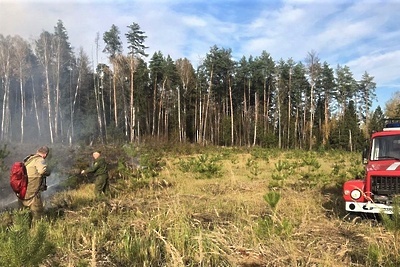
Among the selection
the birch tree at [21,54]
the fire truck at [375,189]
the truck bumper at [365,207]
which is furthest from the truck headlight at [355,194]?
the birch tree at [21,54]

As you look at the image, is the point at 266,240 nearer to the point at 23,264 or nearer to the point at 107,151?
the point at 23,264

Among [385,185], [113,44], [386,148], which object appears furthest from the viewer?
[113,44]

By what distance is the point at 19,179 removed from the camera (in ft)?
22.0

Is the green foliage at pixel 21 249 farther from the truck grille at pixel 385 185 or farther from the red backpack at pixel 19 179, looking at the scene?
the truck grille at pixel 385 185

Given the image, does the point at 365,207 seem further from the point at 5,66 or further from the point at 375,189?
the point at 5,66

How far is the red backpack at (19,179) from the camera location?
668 centimetres

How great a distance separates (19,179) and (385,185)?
21.0ft

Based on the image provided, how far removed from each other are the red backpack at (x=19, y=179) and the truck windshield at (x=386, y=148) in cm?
669

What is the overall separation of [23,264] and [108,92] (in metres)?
42.4

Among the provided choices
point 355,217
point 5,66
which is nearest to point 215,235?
point 355,217

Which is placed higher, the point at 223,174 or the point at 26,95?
the point at 26,95

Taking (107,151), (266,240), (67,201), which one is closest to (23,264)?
(266,240)

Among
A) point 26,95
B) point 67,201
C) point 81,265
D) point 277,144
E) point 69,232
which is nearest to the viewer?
point 81,265

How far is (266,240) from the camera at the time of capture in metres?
4.62
